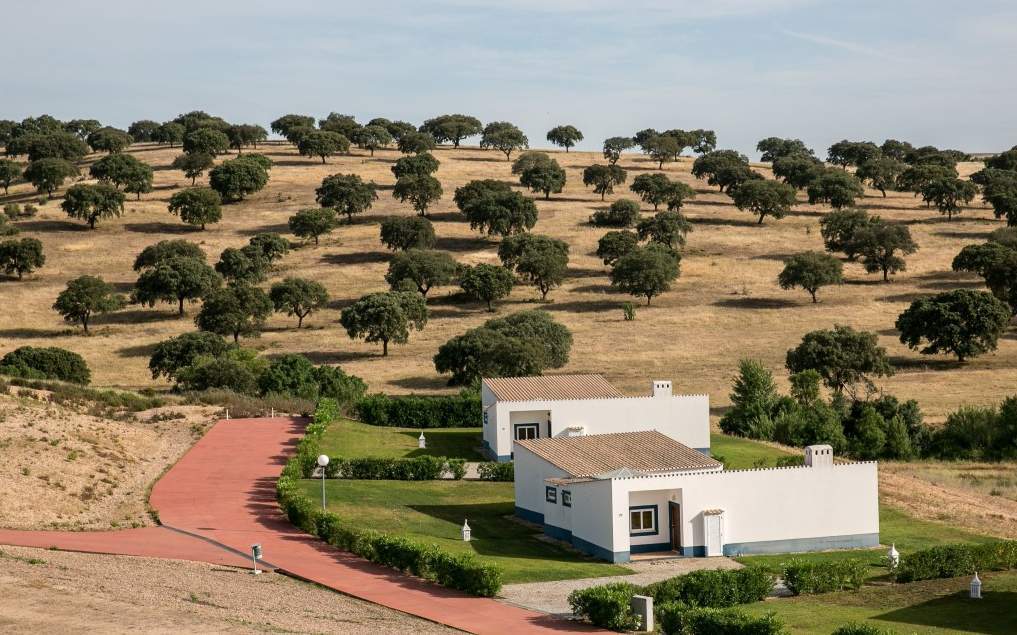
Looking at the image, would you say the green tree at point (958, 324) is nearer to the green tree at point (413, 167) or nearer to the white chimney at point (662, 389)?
the white chimney at point (662, 389)

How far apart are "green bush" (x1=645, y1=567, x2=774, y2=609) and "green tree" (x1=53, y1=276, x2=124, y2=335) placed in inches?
3253

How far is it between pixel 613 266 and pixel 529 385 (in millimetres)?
52344

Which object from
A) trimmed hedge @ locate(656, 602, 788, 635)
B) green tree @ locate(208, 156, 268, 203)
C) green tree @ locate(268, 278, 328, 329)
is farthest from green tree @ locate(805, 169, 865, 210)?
trimmed hedge @ locate(656, 602, 788, 635)

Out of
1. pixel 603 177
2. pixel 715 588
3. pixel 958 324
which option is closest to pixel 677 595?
pixel 715 588

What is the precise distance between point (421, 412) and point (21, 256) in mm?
66335

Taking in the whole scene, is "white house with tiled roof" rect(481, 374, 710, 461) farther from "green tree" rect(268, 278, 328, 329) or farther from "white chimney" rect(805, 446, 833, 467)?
"green tree" rect(268, 278, 328, 329)

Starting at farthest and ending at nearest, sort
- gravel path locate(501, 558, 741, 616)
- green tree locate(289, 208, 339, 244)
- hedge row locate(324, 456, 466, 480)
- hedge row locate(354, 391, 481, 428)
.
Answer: green tree locate(289, 208, 339, 244), hedge row locate(354, 391, 481, 428), hedge row locate(324, 456, 466, 480), gravel path locate(501, 558, 741, 616)

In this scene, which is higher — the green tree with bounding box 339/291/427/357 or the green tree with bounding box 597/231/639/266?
the green tree with bounding box 597/231/639/266

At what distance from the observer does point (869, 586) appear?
130 ft

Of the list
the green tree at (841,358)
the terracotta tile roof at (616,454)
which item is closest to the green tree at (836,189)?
the green tree at (841,358)

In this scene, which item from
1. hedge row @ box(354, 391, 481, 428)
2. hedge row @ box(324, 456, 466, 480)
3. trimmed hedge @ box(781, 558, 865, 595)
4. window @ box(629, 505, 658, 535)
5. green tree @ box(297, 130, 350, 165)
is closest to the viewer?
trimmed hedge @ box(781, 558, 865, 595)

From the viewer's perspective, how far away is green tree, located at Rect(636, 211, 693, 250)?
131 meters

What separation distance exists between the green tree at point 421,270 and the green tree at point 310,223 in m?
18.8

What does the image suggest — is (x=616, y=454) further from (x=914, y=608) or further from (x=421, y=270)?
(x=421, y=270)
